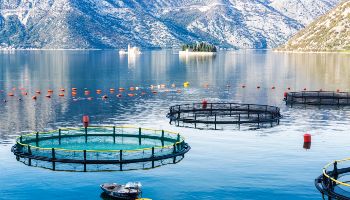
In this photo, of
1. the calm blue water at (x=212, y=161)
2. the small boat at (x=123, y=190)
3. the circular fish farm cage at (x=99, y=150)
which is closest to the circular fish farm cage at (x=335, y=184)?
the calm blue water at (x=212, y=161)

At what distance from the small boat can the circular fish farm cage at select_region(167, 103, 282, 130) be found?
5391 centimetres

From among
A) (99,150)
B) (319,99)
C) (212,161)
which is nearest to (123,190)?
(212,161)

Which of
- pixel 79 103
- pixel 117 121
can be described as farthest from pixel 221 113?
pixel 79 103

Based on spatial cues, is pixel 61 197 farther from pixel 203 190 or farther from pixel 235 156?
pixel 235 156

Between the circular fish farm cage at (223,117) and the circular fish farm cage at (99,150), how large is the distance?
63.8 ft

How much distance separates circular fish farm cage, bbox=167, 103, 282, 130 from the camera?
127 metres

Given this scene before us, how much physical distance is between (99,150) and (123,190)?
Answer: 25.0 m

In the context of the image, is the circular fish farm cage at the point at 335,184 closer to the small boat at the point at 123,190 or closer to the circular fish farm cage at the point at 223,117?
the small boat at the point at 123,190

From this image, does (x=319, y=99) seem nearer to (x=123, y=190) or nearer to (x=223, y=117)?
(x=223, y=117)

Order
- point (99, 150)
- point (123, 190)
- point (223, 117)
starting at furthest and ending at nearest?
point (223, 117), point (99, 150), point (123, 190)

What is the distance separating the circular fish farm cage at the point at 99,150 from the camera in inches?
3339

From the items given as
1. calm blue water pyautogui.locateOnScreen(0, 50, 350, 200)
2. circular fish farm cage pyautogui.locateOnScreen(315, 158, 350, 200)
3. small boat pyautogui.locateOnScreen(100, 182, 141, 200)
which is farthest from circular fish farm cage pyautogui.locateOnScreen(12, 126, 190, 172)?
circular fish farm cage pyautogui.locateOnScreen(315, 158, 350, 200)

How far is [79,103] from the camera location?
574 feet

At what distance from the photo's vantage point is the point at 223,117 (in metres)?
138
